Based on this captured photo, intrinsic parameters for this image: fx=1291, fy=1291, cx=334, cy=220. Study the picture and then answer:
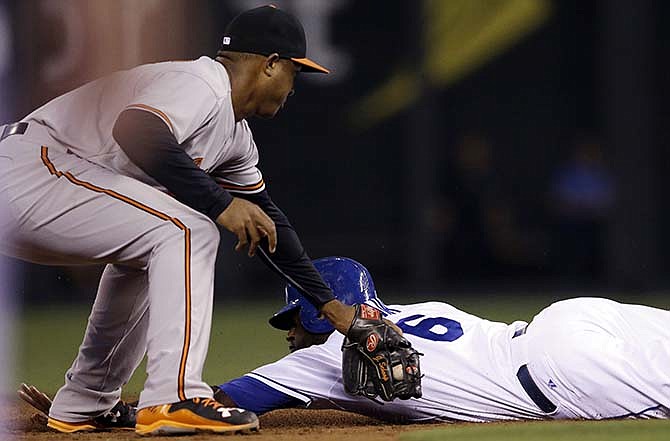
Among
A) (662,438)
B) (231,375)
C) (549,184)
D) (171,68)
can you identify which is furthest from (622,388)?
(549,184)

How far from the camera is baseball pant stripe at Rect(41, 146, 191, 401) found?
351 centimetres

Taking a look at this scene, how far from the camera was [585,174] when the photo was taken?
35.7 ft

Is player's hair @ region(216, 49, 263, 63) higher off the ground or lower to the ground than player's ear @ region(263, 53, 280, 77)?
higher

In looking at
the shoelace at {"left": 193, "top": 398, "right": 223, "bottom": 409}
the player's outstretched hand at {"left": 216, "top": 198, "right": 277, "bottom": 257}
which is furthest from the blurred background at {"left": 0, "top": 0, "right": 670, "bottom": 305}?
the shoelace at {"left": 193, "top": 398, "right": 223, "bottom": 409}

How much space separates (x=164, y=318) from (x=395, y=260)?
7077 mm

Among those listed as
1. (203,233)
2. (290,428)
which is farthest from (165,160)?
(290,428)

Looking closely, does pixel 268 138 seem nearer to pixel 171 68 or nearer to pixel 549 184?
pixel 549 184

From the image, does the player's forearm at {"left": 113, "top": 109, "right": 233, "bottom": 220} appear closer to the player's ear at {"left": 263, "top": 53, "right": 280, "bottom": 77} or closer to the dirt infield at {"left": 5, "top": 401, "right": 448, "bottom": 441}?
the player's ear at {"left": 263, "top": 53, "right": 280, "bottom": 77}

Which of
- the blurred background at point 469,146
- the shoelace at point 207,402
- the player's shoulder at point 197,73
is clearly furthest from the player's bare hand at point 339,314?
the blurred background at point 469,146

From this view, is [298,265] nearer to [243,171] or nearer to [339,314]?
[339,314]

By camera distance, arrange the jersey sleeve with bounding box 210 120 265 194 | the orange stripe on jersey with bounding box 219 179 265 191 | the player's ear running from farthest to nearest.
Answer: the orange stripe on jersey with bounding box 219 179 265 191 < the jersey sleeve with bounding box 210 120 265 194 < the player's ear

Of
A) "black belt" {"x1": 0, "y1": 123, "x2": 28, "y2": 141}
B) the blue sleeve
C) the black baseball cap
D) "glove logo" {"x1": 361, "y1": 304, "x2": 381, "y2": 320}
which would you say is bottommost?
the blue sleeve

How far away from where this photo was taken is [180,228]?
3.60 m

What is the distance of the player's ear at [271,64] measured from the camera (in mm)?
3850
